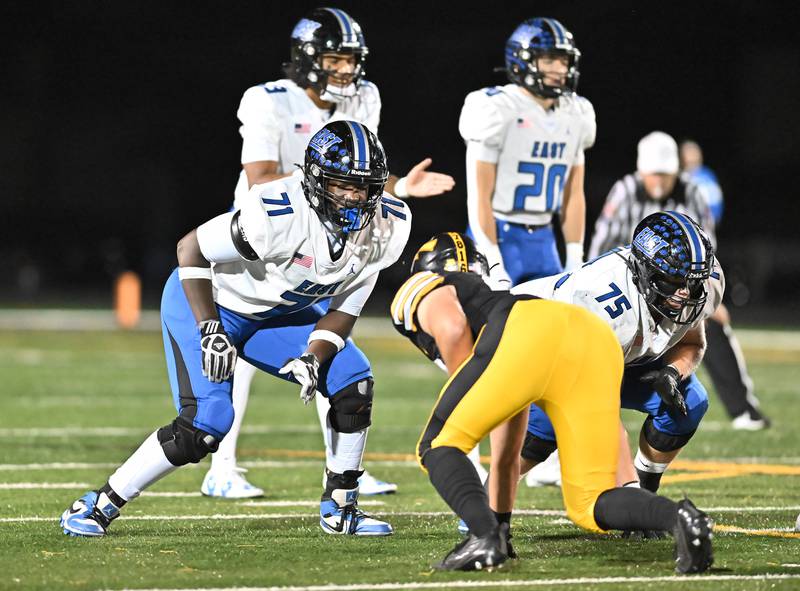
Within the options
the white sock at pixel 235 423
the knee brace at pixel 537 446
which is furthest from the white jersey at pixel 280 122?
the knee brace at pixel 537 446

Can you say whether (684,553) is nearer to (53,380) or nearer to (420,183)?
(420,183)

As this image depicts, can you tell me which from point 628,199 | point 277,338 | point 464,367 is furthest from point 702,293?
point 628,199

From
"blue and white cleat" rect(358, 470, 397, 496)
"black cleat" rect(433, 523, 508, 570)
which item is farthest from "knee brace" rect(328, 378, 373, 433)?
"blue and white cleat" rect(358, 470, 397, 496)

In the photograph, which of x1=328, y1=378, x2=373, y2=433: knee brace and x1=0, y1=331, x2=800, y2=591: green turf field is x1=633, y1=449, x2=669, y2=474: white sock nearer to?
x1=0, y1=331, x2=800, y2=591: green turf field

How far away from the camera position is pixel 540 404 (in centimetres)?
Result: 429

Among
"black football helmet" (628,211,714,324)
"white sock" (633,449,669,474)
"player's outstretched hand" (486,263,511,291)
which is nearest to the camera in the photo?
"black football helmet" (628,211,714,324)

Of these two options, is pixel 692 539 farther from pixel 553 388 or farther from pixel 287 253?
pixel 287 253

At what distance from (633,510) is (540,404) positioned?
427 mm

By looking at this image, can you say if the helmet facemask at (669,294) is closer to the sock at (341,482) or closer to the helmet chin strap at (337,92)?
the sock at (341,482)

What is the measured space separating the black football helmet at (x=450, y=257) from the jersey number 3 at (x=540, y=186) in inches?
66.2

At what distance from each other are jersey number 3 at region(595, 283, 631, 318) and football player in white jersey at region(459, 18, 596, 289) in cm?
160

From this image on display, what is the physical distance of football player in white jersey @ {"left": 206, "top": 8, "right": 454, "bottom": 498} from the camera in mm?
6105

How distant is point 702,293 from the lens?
4785 mm

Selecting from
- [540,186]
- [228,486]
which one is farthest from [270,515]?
[540,186]
